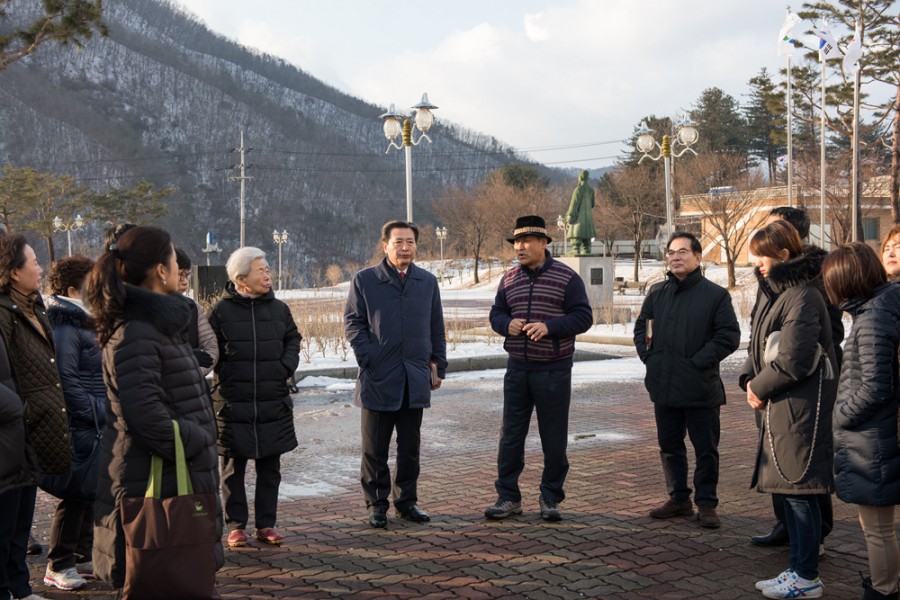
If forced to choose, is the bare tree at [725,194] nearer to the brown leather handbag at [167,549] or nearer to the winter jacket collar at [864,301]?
the winter jacket collar at [864,301]

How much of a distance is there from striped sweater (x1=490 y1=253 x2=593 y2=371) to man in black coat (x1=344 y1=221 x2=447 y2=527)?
581 millimetres

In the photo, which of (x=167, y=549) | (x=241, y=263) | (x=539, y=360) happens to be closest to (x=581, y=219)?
(x=539, y=360)

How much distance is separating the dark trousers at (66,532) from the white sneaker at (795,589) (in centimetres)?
372

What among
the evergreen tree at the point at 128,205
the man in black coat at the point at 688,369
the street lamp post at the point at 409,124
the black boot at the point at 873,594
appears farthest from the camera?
the evergreen tree at the point at 128,205

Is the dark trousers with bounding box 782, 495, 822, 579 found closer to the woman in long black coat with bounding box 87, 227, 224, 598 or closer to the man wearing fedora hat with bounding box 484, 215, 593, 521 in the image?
the man wearing fedora hat with bounding box 484, 215, 593, 521

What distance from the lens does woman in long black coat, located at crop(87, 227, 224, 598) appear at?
3553mm

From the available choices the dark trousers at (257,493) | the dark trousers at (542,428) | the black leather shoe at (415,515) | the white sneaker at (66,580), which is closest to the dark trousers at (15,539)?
the white sneaker at (66,580)

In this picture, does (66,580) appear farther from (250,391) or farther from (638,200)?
(638,200)

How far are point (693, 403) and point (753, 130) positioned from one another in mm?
76933

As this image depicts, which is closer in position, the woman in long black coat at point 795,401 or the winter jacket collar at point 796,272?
the woman in long black coat at point 795,401

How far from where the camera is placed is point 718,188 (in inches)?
1763

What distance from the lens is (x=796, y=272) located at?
468 centimetres

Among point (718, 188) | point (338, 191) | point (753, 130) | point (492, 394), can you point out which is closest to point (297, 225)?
point (338, 191)

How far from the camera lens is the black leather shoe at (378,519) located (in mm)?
5766
